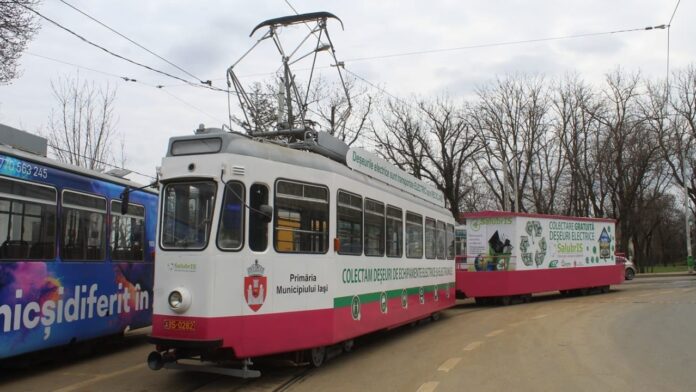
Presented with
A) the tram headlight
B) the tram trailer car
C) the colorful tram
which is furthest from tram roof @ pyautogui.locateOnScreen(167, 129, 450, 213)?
the tram trailer car

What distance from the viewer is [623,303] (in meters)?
17.9

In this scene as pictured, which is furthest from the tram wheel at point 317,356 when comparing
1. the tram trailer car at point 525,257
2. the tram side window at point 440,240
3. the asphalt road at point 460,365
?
the tram trailer car at point 525,257

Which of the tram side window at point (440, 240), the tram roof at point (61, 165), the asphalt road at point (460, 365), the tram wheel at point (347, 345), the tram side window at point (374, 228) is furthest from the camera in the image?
the tram side window at point (440, 240)

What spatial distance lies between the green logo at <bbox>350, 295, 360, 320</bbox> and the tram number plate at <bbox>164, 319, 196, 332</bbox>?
104 inches

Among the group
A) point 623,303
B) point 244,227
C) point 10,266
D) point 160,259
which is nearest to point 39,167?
point 10,266

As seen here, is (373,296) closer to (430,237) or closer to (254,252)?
(254,252)

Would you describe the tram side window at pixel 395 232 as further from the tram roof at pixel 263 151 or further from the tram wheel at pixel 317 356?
the tram wheel at pixel 317 356

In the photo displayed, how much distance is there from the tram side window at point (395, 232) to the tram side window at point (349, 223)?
1369 millimetres

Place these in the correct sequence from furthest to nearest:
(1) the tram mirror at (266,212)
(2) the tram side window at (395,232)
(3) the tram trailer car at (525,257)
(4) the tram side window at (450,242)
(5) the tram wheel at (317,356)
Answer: (3) the tram trailer car at (525,257) < (4) the tram side window at (450,242) < (2) the tram side window at (395,232) < (5) the tram wheel at (317,356) < (1) the tram mirror at (266,212)

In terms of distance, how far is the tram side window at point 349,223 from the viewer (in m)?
8.10

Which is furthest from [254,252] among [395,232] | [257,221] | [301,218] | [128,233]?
[128,233]

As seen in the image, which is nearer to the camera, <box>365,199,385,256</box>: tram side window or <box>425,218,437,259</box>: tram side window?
<box>365,199,385,256</box>: tram side window

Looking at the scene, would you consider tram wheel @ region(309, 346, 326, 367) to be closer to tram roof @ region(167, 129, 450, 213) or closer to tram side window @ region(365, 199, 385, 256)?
tram side window @ region(365, 199, 385, 256)

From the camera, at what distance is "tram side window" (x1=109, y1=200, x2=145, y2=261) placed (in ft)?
31.5
